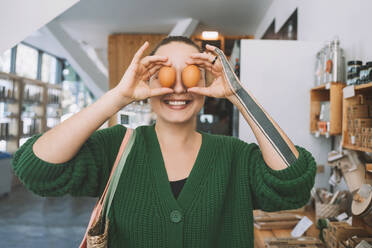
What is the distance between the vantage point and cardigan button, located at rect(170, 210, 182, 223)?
938 millimetres

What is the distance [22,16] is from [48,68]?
8.29m

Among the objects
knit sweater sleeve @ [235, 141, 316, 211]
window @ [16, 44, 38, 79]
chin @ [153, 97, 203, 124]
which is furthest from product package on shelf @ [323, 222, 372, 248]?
window @ [16, 44, 38, 79]

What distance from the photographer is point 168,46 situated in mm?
1078

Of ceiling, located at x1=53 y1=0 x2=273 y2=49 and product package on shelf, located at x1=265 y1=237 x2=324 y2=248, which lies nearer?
product package on shelf, located at x1=265 y1=237 x2=324 y2=248

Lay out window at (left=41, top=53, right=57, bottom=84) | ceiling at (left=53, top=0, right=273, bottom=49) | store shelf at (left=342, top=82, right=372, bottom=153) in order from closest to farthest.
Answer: store shelf at (left=342, top=82, right=372, bottom=153), ceiling at (left=53, top=0, right=273, bottom=49), window at (left=41, top=53, right=57, bottom=84)

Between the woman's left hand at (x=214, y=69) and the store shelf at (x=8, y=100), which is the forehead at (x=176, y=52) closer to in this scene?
the woman's left hand at (x=214, y=69)

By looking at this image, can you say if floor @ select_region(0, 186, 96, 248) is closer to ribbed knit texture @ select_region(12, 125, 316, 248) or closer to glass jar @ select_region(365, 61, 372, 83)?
ribbed knit texture @ select_region(12, 125, 316, 248)

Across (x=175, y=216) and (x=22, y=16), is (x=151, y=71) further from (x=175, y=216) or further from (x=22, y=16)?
(x=22, y=16)

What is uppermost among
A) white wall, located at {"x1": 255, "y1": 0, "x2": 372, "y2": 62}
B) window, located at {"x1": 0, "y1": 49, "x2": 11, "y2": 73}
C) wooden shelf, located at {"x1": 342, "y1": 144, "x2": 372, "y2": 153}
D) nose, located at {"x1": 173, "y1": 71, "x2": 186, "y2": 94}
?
window, located at {"x1": 0, "y1": 49, "x2": 11, "y2": 73}

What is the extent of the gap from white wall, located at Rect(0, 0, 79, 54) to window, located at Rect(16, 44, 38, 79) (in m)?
6.57

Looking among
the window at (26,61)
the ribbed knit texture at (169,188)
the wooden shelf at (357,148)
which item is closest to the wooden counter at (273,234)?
the wooden shelf at (357,148)

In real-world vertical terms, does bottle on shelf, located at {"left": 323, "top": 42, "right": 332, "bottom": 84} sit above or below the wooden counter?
above

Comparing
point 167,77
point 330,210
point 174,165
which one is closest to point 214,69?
point 167,77

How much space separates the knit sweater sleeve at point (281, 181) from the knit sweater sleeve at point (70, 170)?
52 centimetres
